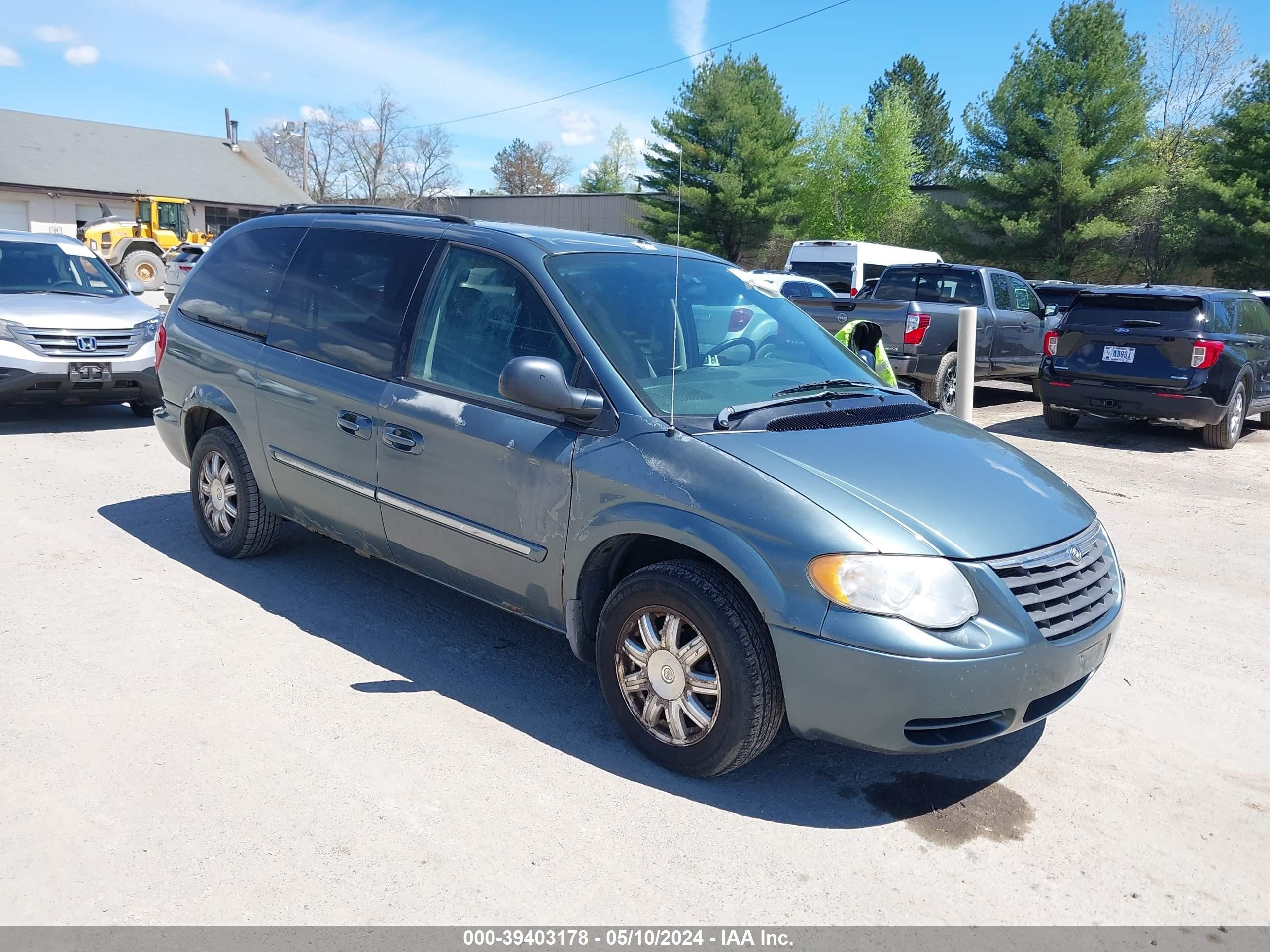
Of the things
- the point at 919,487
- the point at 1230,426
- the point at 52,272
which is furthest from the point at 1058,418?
the point at 52,272

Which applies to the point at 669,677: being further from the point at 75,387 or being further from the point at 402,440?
the point at 75,387

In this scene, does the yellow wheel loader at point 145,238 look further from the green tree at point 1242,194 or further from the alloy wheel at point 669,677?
the green tree at point 1242,194

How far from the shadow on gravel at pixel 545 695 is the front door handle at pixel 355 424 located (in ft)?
3.19

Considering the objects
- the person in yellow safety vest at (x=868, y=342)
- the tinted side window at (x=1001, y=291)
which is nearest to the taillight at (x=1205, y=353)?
the tinted side window at (x=1001, y=291)

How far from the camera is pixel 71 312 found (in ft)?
30.7

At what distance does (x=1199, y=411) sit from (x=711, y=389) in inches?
349

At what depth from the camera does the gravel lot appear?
2.97 metres

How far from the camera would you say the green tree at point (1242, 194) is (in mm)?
31500

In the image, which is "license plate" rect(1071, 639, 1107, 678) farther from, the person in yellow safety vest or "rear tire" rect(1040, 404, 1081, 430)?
"rear tire" rect(1040, 404, 1081, 430)

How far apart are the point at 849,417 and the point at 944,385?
965 cm

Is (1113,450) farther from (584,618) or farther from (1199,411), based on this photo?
(584,618)

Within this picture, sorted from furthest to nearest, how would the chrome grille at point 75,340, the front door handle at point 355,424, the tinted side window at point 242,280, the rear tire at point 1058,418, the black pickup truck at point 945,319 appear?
the black pickup truck at point 945,319
the rear tire at point 1058,418
the chrome grille at point 75,340
the tinted side window at point 242,280
the front door handle at point 355,424
